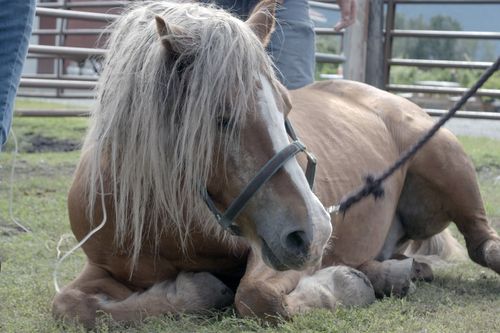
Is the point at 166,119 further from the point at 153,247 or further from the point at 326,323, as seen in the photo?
the point at 326,323

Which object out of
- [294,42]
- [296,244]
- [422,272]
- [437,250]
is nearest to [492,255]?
[422,272]

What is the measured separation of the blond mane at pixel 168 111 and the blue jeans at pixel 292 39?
54.1 inches

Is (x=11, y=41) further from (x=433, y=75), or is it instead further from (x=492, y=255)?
(x=433, y=75)

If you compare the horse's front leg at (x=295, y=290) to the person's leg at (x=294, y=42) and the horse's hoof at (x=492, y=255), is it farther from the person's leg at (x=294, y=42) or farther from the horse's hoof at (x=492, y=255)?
the person's leg at (x=294, y=42)

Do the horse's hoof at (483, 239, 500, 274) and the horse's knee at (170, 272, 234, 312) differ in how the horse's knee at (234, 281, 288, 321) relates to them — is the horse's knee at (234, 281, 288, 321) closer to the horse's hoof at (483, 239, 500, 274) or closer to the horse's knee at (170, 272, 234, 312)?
the horse's knee at (170, 272, 234, 312)

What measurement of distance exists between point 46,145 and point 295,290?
6483 mm

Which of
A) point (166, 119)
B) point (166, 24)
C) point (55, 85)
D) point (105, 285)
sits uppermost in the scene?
point (166, 24)

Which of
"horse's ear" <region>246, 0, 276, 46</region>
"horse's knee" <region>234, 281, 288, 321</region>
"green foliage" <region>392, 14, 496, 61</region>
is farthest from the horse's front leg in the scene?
"green foliage" <region>392, 14, 496, 61</region>

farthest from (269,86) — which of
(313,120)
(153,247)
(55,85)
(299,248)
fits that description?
(55,85)

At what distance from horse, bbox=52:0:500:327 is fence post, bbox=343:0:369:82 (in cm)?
575

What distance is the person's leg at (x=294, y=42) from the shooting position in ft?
14.5

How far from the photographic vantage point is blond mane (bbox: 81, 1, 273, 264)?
2.71 m

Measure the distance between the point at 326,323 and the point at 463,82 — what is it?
57.8ft

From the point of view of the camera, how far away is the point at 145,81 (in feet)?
9.25
